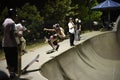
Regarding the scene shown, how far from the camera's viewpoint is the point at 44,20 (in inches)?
922

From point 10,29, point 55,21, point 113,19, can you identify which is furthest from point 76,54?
point 113,19

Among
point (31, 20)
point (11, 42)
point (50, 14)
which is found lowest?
point (50, 14)

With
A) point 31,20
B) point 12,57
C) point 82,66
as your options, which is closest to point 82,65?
point 82,66

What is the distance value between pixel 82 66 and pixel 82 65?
0.02 metres

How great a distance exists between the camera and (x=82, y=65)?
7.54 metres

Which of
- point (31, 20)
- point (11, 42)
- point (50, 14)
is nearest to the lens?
point (11, 42)

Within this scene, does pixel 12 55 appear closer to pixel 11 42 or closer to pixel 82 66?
pixel 11 42

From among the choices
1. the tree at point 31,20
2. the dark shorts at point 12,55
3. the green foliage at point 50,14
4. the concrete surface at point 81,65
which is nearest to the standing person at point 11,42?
the dark shorts at point 12,55

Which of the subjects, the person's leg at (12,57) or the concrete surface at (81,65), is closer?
the concrete surface at (81,65)

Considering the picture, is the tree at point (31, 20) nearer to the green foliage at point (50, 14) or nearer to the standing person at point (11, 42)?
the green foliage at point (50, 14)

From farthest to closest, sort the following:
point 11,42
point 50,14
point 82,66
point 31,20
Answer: point 50,14 < point 31,20 < point 11,42 < point 82,66

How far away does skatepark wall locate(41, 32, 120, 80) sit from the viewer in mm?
7328

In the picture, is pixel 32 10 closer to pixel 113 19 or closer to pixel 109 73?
pixel 109 73

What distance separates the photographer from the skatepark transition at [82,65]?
7328mm
